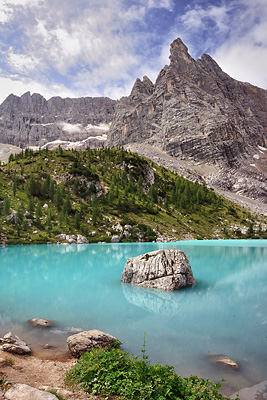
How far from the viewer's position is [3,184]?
123 meters

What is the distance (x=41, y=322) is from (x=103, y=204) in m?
115

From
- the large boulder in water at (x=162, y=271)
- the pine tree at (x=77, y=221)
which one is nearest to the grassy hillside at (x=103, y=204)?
the pine tree at (x=77, y=221)

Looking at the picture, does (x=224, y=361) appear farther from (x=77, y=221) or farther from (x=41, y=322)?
(x=77, y=221)

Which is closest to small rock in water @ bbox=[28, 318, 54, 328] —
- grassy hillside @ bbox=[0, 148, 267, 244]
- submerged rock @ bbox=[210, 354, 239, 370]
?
submerged rock @ bbox=[210, 354, 239, 370]

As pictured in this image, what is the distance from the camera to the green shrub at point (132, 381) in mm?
7641

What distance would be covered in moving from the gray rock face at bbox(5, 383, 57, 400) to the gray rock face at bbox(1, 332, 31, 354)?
5.80 meters

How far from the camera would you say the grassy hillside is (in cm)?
10275

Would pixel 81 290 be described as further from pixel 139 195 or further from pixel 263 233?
pixel 263 233

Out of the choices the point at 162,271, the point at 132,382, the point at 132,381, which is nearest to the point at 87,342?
the point at 132,381

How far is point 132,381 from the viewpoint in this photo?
8297 mm

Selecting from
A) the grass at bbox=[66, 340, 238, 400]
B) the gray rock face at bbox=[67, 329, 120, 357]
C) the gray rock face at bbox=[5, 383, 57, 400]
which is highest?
the gray rock face at bbox=[5, 383, 57, 400]

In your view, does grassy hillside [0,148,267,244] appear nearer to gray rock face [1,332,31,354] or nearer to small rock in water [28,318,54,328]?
small rock in water [28,318,54,328]

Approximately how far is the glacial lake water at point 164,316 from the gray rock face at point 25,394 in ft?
20.0

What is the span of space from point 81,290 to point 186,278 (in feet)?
38.3
